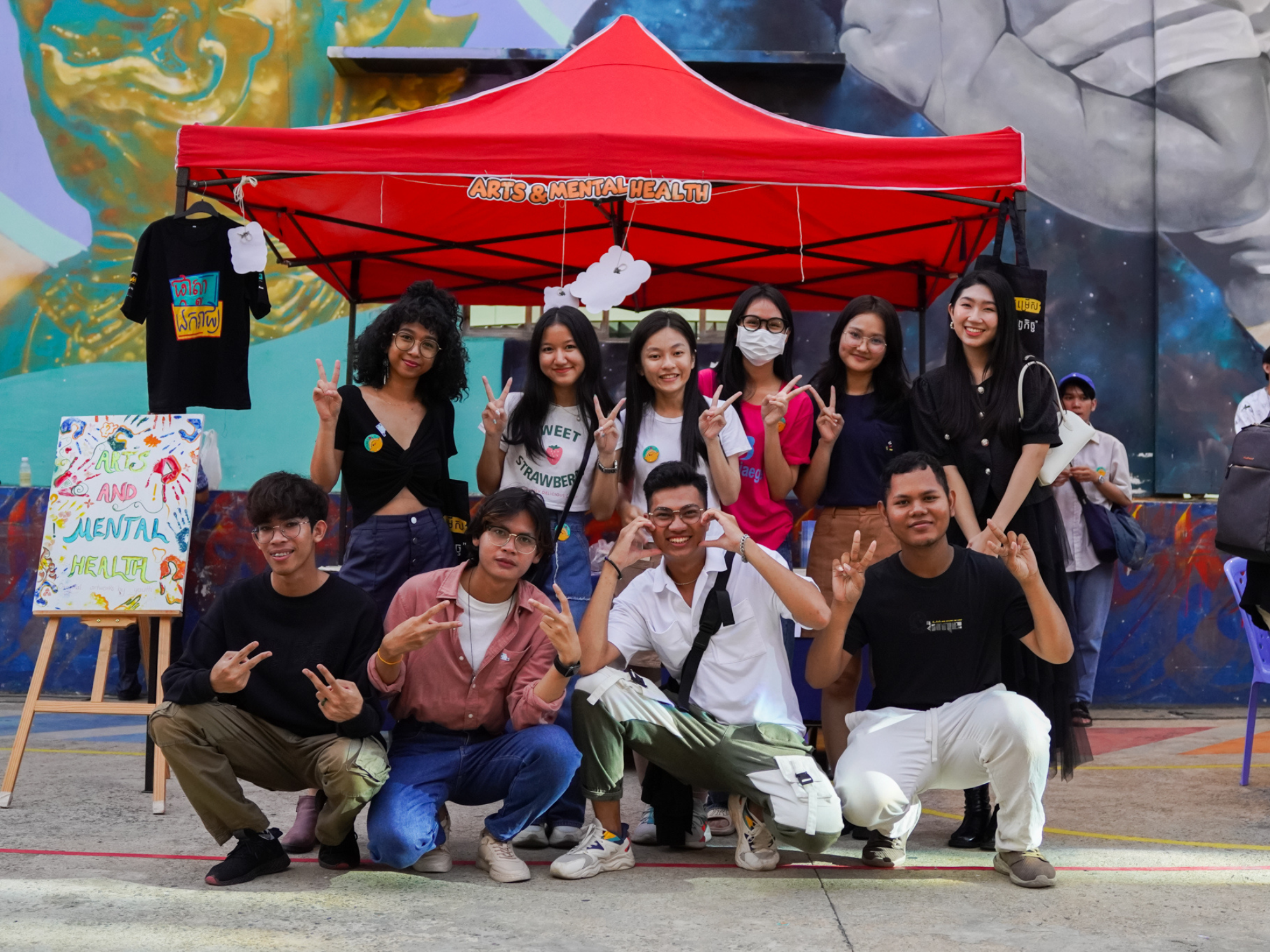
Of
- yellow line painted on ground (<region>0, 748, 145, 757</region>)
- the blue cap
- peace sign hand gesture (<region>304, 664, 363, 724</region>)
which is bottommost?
yellow line painted on ground (<region>0, 748, 145, 757</region>)

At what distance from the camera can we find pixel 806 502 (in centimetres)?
443

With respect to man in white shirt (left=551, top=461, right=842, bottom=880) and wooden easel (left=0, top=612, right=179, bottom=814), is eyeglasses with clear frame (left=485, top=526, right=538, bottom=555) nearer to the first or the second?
man in white shirt (left=551, top=461, right=842, bottom=880)

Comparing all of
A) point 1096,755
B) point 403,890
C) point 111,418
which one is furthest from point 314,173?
point 1096,755

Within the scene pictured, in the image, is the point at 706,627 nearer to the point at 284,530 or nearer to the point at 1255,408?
the point at 284,530

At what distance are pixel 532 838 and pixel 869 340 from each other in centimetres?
214

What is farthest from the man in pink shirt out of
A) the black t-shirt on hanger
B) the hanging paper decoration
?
the black t-shirt on hanger

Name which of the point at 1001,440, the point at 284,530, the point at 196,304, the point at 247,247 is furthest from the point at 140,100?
the point at 1001,440

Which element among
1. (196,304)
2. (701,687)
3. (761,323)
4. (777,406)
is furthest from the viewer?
(196,304)

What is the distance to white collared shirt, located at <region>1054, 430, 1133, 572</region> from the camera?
6438mm

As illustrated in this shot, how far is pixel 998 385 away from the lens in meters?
4.09

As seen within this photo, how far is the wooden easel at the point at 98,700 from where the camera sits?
425cm

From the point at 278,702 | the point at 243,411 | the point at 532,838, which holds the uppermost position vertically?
the point at 243,411

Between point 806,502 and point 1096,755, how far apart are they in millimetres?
2335

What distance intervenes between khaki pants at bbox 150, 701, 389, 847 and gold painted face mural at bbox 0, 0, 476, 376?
15.9ft
